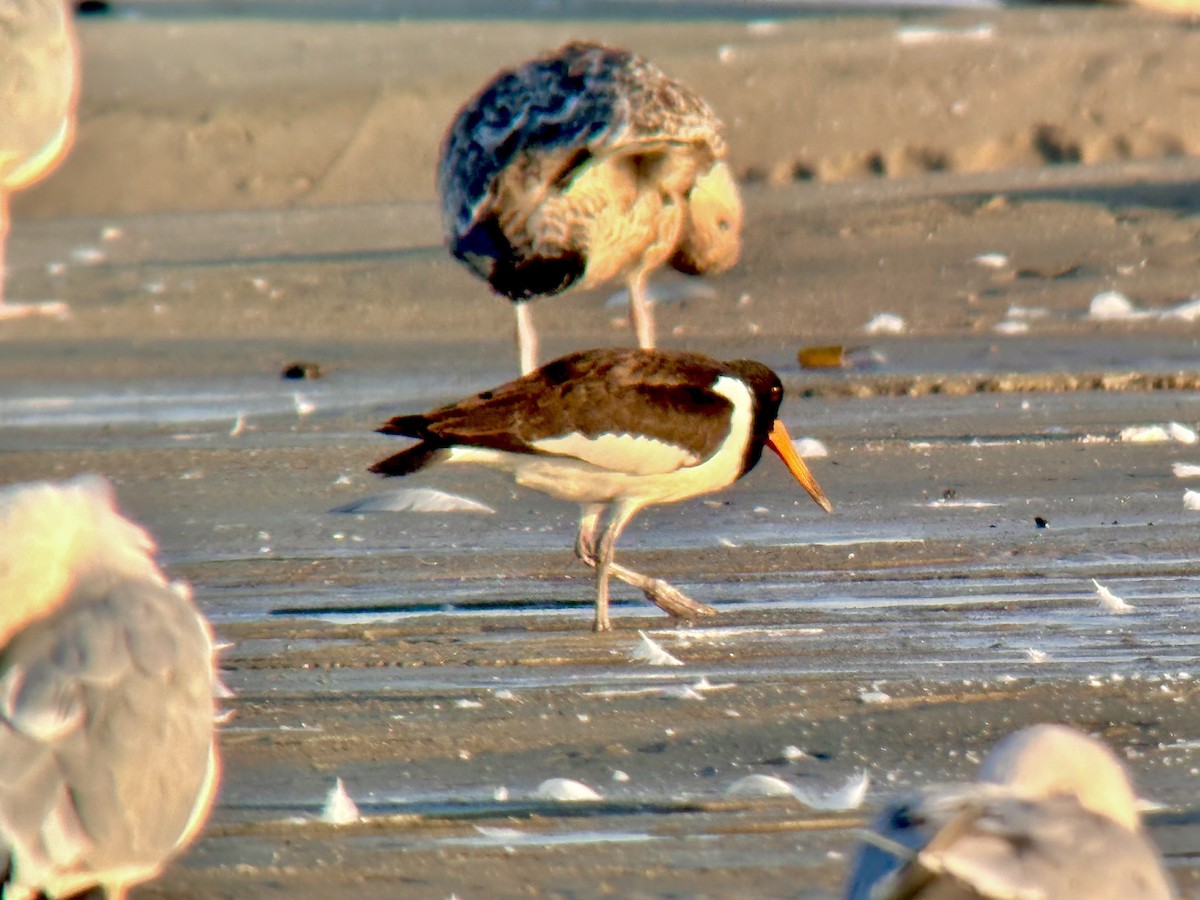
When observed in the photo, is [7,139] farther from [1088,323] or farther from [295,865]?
[295,865]

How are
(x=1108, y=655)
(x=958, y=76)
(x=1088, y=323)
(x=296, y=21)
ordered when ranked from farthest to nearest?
(x=296, y=21)
(x=958, y=76)
(x=1088, y=323)
(x=1108, y=655)

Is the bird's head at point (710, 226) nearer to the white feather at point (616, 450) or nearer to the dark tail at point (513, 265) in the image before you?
the dark tail at point (513, 265)

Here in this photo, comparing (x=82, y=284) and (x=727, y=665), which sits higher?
(x=727, y=665)

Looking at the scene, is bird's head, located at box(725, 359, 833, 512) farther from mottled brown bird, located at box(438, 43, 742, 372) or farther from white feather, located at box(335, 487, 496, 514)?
mottled brown bird, located at box(438, 43, 742, 372)

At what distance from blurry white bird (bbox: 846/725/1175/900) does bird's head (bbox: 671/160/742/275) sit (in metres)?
9.25

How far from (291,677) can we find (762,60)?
50.0ft

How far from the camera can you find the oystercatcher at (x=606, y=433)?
755 centimetres

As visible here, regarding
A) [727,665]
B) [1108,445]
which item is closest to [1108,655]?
[727,665]

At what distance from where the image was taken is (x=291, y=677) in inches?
252

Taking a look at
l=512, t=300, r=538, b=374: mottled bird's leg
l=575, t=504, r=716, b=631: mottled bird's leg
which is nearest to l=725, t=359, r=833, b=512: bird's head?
l=575, t=504, r=716, b=631: mottled bird's leg

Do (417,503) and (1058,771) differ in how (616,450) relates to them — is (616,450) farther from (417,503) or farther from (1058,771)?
A: (1058,771)

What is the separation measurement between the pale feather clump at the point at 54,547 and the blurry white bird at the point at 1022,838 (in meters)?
1.54

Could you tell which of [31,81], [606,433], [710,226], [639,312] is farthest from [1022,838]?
[710,226]

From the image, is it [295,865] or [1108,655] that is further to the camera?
[1108,655]
